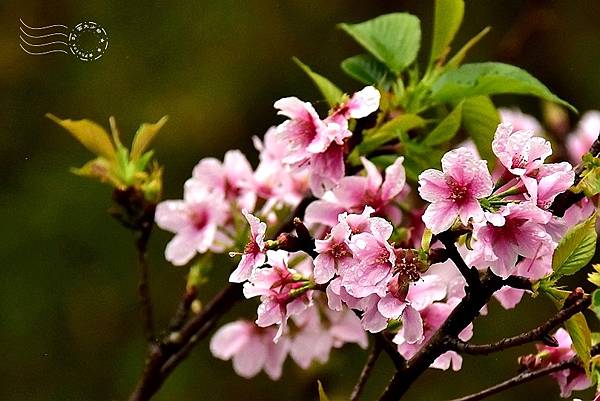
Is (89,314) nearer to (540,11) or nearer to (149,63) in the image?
(149,63)

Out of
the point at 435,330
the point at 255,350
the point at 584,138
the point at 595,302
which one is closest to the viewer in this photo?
the point at 595,302

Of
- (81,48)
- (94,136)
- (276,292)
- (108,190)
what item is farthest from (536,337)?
(108,190)

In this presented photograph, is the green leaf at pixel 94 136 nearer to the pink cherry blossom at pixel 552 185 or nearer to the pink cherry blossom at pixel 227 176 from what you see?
the pink cherry blossom at pixel 227 176

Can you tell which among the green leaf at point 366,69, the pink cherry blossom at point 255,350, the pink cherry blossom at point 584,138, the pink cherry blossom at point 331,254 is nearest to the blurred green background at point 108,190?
the pink cherry blossom at point 584,138

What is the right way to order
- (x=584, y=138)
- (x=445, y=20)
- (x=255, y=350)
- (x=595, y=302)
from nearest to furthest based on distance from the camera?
1. (x=595, y=302)
2. (x=445, y=20)
3. (x=255, y=350)
4. (x=584, y=138)

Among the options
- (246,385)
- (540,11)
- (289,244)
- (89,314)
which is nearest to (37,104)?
(89,314)

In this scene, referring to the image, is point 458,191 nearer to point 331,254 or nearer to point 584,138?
point 331,254
